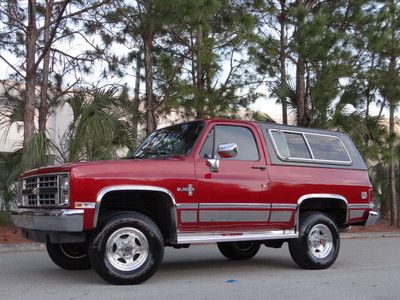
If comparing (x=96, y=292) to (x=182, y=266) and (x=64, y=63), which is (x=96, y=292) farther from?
(x=64, y=63)

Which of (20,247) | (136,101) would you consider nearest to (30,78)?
(136,101)

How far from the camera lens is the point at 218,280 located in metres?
7.80

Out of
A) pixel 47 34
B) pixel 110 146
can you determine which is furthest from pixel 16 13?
pixel 110 146

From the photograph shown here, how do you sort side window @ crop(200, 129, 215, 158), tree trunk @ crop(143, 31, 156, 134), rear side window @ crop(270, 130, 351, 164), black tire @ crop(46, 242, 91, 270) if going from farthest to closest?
tree trunk @ crop(143, 31, 156, 134) < rear side window @ crop(270, 130, 351, 164) < black tire @ crop(46, 242, 91, 270) < side window @ crop(200, 129, 215, 158)

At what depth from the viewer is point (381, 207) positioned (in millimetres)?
21750

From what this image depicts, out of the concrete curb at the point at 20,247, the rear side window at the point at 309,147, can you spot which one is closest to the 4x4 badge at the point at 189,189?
the rear side window at the point at 309,147

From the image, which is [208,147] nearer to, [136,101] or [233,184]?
[233,184]

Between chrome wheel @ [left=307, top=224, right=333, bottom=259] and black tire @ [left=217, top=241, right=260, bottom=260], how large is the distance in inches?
50.9

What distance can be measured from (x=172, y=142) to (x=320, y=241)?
108 inches

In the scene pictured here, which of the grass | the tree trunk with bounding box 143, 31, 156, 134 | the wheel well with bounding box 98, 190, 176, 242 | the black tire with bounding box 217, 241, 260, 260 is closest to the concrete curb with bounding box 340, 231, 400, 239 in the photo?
the tree trunk with bounding box 143, 31, 156, 134

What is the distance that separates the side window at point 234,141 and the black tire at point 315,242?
1.36 meters

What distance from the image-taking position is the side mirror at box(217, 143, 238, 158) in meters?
7.46

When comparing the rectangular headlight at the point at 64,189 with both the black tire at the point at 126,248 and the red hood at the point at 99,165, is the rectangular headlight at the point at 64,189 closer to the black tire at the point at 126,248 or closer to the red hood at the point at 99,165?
the red hood at the point at 99,165

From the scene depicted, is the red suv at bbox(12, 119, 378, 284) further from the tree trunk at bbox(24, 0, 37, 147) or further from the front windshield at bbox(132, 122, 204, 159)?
the tree trunk at bbox(24, 0, 37, 147)
